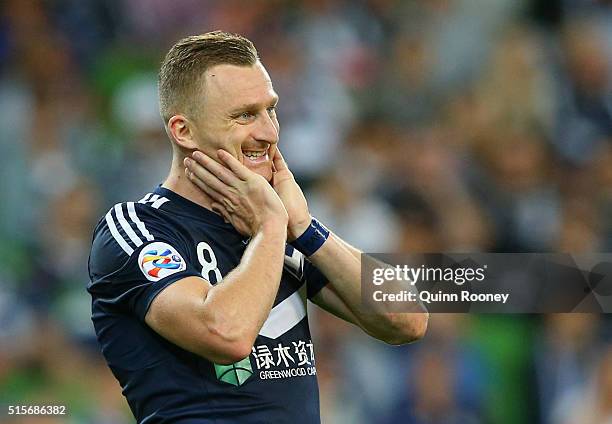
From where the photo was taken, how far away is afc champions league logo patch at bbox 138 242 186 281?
2887 mm

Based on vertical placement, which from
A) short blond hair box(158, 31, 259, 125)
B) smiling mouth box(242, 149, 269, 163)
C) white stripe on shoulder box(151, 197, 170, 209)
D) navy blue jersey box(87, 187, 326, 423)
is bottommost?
navy blue jersey box(87, 187, 326, 423)

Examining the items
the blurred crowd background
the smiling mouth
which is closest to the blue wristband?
the smiling mouth

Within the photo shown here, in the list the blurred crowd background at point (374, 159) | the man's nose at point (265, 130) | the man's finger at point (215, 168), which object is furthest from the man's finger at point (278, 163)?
the blurred crowd background at point (374, 159)

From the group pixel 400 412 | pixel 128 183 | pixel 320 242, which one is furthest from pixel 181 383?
pixel 128 183

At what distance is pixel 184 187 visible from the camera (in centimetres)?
330

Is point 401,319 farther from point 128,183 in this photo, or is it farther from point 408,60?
point 408,60

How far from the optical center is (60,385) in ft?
20.6

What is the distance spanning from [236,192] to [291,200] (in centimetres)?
23

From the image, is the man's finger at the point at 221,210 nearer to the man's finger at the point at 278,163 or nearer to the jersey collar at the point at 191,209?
the jersey collar at the point at 191,209

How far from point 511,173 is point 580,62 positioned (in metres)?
1.23

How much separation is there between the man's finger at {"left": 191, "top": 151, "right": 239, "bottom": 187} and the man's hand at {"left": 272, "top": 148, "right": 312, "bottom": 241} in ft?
0.73

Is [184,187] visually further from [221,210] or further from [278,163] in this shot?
[278,163]

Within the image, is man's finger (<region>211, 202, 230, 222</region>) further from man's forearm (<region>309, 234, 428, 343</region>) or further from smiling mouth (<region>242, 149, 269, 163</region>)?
man's forearm (<region>309, 234, 428, 343</region>)

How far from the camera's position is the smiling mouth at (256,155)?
3268 millimetres
